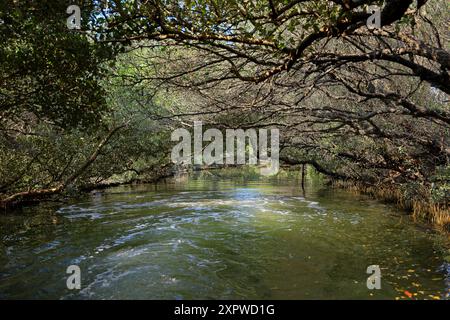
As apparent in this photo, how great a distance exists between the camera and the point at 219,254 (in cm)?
782

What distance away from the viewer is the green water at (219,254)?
5.74 m

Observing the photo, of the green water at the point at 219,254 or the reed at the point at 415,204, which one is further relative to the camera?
the reed at the point at 415,204

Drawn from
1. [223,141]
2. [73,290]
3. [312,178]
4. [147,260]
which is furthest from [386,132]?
[312,178]

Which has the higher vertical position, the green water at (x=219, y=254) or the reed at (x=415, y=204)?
the reed at (x=415, y=204)

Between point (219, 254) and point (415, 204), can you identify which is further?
point (415, 204)

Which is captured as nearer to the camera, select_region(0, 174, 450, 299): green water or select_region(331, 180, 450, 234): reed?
select_region(0, 174, 450, 299): green water

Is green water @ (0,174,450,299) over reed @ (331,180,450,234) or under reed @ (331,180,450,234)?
under

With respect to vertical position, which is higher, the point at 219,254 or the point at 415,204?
the point at 415,204

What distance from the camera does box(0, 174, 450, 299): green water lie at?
5.74 meters

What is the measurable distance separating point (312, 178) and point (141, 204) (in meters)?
17.9

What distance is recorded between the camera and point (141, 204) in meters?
16.1
